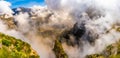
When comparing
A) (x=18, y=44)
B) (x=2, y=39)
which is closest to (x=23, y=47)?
(x=18, y=44)

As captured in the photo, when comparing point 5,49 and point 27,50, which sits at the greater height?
point 27,50

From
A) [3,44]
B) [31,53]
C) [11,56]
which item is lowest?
[11,56]

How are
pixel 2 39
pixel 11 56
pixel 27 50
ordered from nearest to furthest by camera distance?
pixel 11 56
pixel 2 39
pixel 27 50

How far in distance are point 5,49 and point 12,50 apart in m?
3.36

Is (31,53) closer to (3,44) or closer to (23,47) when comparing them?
(23,47)

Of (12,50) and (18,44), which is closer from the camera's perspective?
(12,50)

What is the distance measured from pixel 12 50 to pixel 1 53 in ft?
18.9

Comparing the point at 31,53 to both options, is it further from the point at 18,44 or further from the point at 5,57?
the point at 5,57

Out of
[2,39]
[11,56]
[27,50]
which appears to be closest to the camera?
[11,56]

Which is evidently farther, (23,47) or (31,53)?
(31,53)

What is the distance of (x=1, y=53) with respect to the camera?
149375 mm

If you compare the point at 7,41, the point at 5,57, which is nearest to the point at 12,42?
the point at 7,41

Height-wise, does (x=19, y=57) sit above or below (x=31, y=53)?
below

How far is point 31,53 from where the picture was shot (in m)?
183
